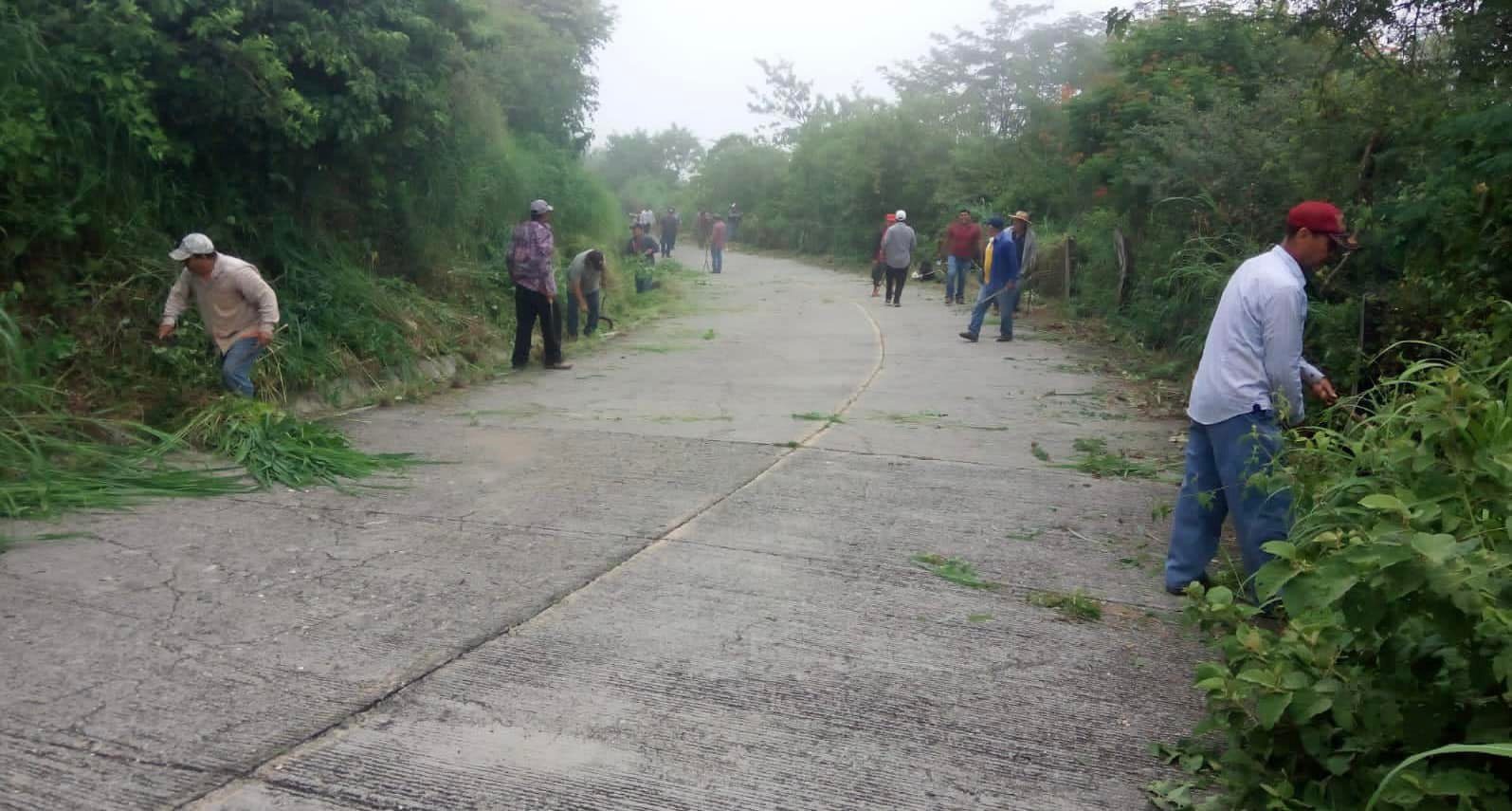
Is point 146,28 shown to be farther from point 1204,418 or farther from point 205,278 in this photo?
point 1204,418

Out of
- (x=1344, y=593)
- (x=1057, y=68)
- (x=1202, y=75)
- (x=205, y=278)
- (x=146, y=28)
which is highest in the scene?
(x=1057, y=68)

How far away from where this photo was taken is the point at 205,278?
8.29 metres

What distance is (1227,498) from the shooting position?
5379 mm

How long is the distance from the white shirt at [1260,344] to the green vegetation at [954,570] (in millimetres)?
1265

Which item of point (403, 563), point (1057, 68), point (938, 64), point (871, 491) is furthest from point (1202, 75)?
point (938, 64)

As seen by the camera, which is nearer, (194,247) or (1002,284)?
(194,247)

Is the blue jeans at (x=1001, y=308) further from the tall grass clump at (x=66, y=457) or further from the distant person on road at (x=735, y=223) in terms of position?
the distant person on road at (x=735, y=223)

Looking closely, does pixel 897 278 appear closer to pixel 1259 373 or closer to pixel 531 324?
pixel 531 324

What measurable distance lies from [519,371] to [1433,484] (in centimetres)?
1033

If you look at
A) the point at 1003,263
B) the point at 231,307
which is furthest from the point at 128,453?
the point at 1003,263

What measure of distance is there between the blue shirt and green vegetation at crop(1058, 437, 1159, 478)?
7242 millimetres

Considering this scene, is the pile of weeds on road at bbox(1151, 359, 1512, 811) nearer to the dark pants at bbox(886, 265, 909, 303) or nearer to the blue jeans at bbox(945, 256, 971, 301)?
the blue jeans at bbox(945, 256, 971, 301)

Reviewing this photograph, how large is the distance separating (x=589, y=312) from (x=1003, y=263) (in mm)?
5441

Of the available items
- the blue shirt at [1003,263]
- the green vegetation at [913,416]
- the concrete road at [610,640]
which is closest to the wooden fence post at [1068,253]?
the blue shirt at [1003,263]
